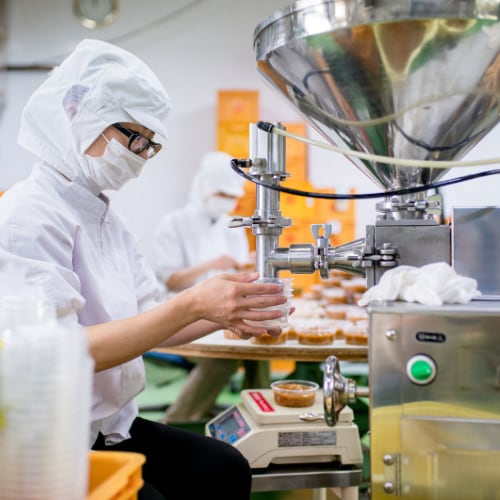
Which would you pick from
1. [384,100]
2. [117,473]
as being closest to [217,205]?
[384,100]

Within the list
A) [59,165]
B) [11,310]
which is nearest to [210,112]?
[59,165]

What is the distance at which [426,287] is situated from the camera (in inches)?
38.0

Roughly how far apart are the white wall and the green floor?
117cm

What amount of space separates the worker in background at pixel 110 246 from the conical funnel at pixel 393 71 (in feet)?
1.14

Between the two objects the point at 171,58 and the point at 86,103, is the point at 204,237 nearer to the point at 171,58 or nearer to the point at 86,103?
the point at 171,58

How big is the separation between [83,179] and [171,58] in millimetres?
3994

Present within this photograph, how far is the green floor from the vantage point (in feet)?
8.27

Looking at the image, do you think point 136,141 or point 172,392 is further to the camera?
point 172,392

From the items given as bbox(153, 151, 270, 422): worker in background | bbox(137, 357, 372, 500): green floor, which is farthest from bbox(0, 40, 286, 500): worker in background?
bbox(153, 151, 270, 422): worker in background

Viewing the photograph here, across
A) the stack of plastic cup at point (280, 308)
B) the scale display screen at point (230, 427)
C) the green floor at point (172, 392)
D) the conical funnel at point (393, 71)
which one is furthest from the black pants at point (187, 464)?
the green floor at point (172, 392)

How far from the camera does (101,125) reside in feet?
4.41

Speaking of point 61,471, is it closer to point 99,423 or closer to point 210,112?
point 99,423

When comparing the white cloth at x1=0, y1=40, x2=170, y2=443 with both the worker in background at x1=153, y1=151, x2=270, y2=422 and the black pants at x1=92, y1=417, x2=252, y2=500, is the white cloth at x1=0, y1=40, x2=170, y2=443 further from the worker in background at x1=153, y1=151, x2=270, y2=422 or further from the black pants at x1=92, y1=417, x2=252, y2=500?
the worker in background at x1=153, y1=151, x2=270, y2=422

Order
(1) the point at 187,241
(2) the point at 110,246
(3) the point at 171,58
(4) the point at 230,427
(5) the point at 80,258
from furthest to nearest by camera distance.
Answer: (3) the point at 171,58
(1) the point at 187,241
(4) the point at 230,427
(2) the point at 110,246
(5) the point at 80,258
